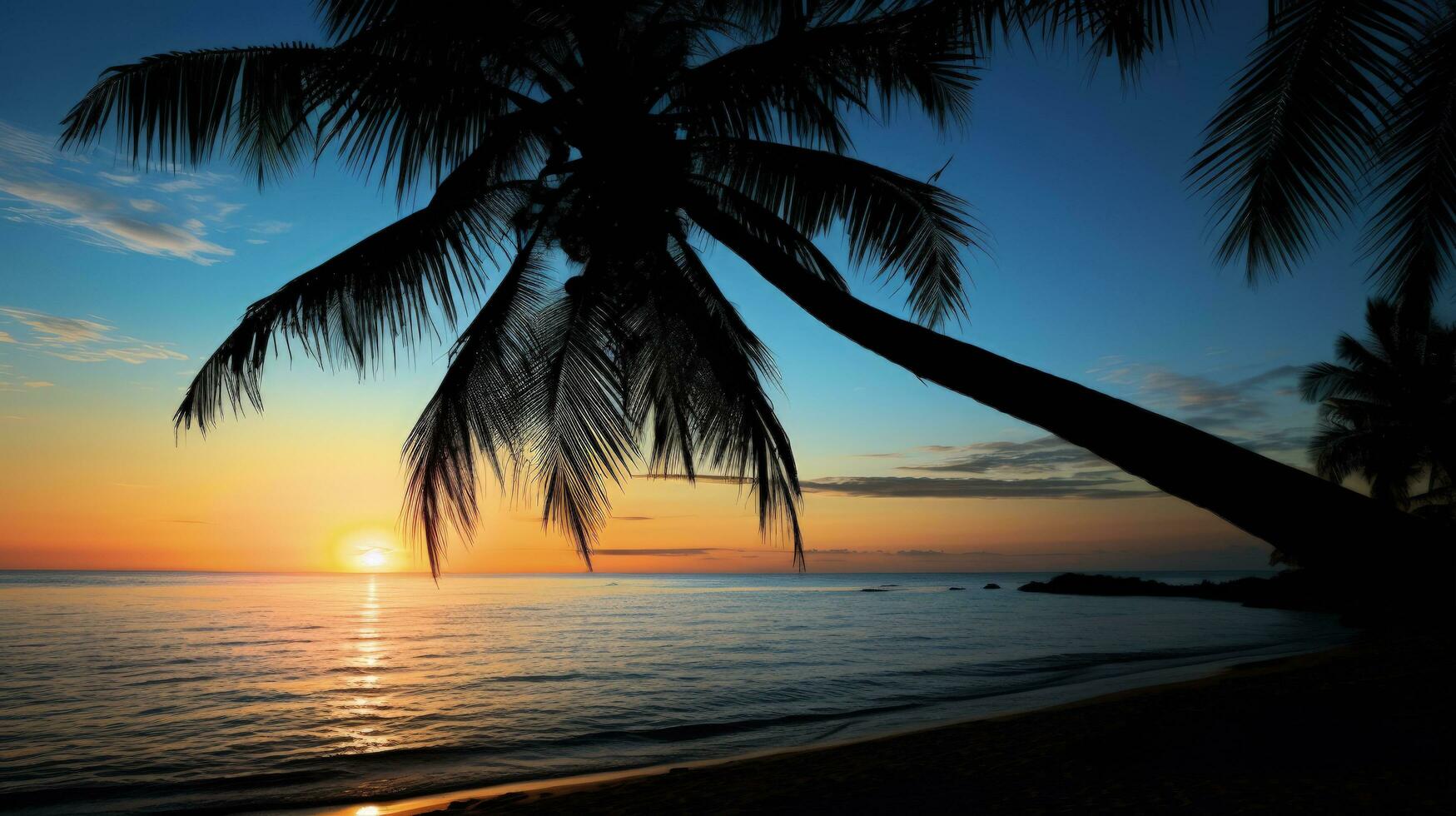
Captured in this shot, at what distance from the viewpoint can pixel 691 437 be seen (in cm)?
728

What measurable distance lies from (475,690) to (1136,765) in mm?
9410

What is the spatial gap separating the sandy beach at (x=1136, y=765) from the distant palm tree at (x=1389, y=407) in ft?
64.9

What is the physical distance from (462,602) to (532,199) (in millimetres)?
38728

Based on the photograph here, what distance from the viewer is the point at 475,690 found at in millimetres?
11281

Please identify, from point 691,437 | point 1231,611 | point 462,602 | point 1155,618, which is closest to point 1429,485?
point 1231,611

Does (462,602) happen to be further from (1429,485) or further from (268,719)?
(1429,485)

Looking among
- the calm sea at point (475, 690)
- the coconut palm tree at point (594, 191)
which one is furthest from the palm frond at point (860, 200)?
the calm sea at point (475, 690)

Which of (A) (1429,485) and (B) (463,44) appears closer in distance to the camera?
(B) (463,44)

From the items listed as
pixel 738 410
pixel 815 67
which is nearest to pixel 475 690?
pixel 738 410

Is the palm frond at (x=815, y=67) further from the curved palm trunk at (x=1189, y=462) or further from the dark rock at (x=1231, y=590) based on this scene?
the dark rock at (x=1231, y=590)

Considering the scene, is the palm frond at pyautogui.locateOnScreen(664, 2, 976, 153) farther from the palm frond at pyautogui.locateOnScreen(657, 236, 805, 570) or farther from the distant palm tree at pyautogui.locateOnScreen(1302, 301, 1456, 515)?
the distant palm tree at pyautogui.locateOnScreen(1302, 301, 1456, 515)

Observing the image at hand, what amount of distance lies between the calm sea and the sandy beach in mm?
1925

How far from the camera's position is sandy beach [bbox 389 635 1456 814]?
3.83 metres

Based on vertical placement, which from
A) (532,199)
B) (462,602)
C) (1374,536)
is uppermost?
(532,199)
